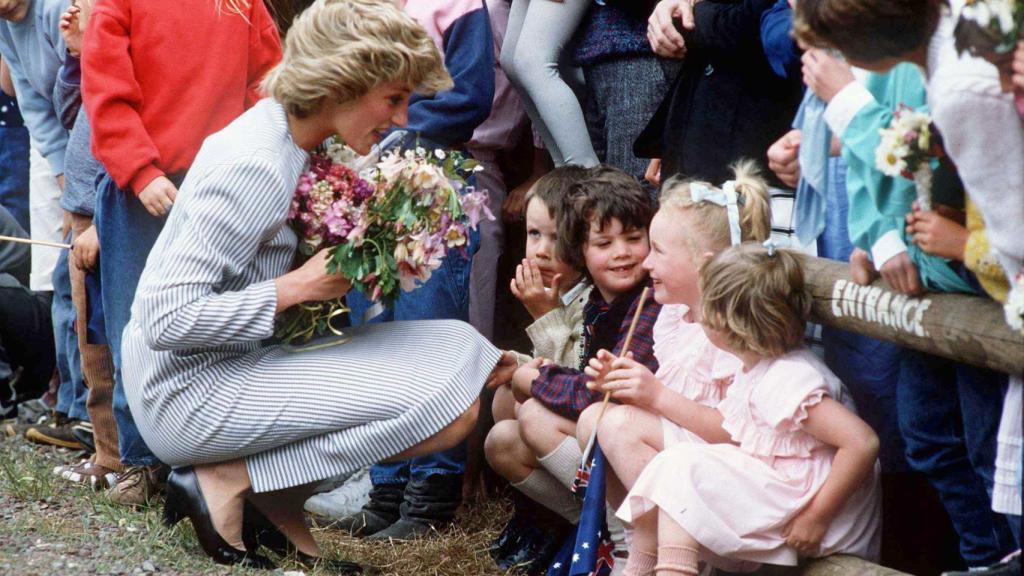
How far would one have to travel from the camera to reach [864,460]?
342 cm

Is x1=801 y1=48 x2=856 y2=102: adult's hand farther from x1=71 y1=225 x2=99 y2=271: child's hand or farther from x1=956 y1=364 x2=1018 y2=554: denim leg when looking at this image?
x1=71 y1=225 x2=99 y2=271: child's hand

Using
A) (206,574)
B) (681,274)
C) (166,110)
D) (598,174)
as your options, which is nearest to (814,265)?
(681,274)

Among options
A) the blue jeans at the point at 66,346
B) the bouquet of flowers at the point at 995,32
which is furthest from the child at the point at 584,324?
the blue jeans at the point at 66,346

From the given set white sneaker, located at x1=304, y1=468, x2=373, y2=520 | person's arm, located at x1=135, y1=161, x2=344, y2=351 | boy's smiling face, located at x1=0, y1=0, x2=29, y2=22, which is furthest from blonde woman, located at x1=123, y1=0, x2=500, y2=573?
boy's smiling face, located at x1=0, y1=0, x2=29, y2=22

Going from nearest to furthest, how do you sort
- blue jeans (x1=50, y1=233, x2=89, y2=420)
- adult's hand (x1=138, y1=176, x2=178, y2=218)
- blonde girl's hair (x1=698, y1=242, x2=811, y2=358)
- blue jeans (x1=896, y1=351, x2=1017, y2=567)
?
1. blue jeans (x1=896, y1=351, x2=1017, y2=567)
2. blonde girl's hair (x1=698, y1=242, x2=811, y2=358)
3. adult's hand (x1=138, y1=176, x2=178, y2=218)
4. blue jeans (x1=50, y1=233, x2=89, y2=420)

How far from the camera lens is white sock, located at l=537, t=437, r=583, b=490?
4.21 m

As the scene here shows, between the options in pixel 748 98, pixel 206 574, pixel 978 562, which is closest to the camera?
pixel 978 562

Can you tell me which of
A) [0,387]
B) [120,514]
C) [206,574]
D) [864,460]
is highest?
[864,460]

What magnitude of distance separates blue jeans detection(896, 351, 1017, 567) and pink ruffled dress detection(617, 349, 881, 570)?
177 millimetres

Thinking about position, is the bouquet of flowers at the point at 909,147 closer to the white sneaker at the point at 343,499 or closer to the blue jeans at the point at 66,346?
the white sneaker at the point at 343,499

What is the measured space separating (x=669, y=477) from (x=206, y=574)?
149 cm

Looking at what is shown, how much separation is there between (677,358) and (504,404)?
2.92 feet

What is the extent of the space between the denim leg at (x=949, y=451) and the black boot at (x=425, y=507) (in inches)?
79.7

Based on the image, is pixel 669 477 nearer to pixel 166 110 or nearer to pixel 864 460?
pixel 864 460
